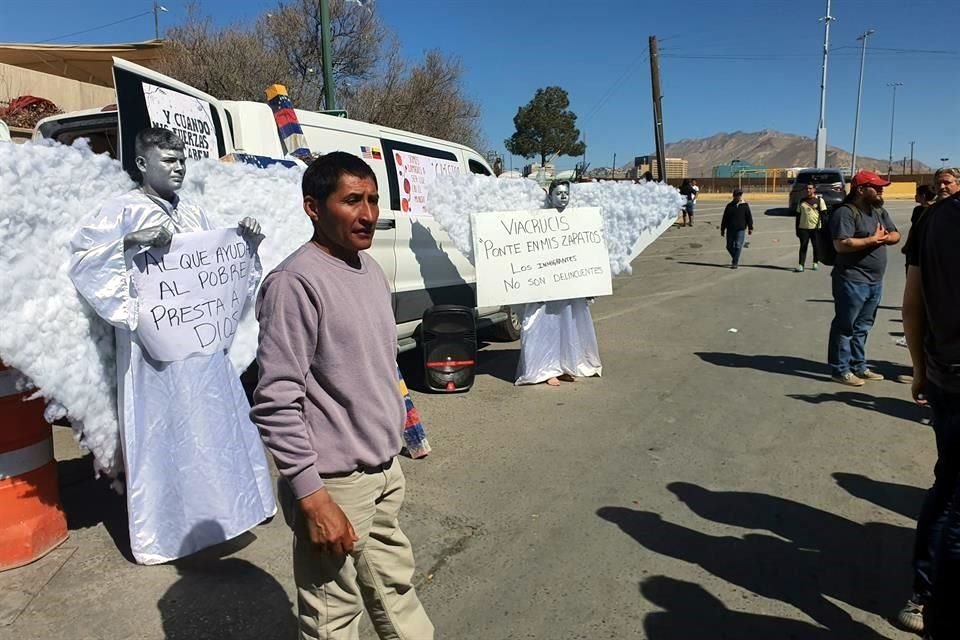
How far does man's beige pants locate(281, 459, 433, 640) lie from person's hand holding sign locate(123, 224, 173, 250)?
168 centimetres

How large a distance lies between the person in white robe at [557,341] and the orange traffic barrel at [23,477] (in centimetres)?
404

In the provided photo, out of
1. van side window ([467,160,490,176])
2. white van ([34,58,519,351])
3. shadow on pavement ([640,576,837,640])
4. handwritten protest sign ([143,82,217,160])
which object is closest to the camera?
shadow on pavement ([640,576,837,640])

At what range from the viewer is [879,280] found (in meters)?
6.37

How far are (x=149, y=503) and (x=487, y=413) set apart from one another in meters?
2.95

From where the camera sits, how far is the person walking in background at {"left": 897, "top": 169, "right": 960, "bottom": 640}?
8.44 ft

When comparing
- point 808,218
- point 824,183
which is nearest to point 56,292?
point 808,218

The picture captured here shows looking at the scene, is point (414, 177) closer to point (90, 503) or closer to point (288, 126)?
point (288, 126)

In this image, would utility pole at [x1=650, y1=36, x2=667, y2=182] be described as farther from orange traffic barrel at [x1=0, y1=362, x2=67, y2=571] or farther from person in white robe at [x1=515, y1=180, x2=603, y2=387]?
orange traffic barrel at [x1=0, y1=362, x2=67, y2=571]

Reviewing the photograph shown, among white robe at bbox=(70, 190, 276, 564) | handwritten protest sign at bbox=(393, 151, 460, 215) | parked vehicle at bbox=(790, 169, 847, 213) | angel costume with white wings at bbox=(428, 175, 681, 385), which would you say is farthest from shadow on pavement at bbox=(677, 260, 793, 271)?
white robe at bbox=(70, 190, 276, 564)

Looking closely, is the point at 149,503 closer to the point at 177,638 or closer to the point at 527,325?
the point at 177,638

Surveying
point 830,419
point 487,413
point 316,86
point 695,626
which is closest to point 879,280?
point 830,419

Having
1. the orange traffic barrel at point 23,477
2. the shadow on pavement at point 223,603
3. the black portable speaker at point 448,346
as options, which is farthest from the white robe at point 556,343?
the orange traffic barrel at point 23,477

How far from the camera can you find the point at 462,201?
641 centimetres

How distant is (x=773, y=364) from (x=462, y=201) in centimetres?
363
